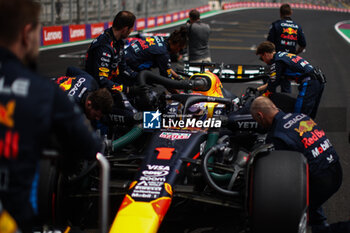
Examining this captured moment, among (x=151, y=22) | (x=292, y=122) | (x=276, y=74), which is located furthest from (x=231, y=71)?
(x=151, y=22)

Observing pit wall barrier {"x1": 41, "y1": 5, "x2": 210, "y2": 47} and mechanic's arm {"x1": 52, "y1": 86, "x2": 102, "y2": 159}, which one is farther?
pit wall barrier {"x1": 41, "y1": 5, "x2": 210, "y2": 47}

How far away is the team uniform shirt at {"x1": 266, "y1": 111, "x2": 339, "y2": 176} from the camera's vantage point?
4.36m

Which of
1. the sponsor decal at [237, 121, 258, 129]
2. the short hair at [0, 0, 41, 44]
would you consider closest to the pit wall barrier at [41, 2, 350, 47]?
the sponsor decal at [237, 121, 258, 129]

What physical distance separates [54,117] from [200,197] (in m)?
2.26

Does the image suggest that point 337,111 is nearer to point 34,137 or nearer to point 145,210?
point 145,210

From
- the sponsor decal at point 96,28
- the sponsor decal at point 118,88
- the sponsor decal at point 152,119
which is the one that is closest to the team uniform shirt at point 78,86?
the sponsor decal at point 152,119

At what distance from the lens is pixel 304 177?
3.86 m

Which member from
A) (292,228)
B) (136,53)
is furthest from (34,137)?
(136,53)

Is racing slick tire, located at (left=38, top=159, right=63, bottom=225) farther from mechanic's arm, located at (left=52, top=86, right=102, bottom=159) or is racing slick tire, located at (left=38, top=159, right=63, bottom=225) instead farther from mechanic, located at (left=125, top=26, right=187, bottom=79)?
mechanic, located at (left=125, top=26, right=187, bottom=79)

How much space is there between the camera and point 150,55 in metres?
6.93

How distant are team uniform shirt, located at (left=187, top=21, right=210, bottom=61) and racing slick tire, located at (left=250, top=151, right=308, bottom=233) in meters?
8.20

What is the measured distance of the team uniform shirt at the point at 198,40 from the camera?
38.9 ft

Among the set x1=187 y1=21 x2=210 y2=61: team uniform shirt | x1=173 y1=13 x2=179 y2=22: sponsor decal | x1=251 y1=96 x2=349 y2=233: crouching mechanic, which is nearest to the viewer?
x1=251 y1=96 x2=349 y2=233: crouching mechanic

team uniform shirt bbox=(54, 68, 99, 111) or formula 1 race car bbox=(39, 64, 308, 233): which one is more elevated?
team uniform shirt bbox=(54, 68, 99, 111)
